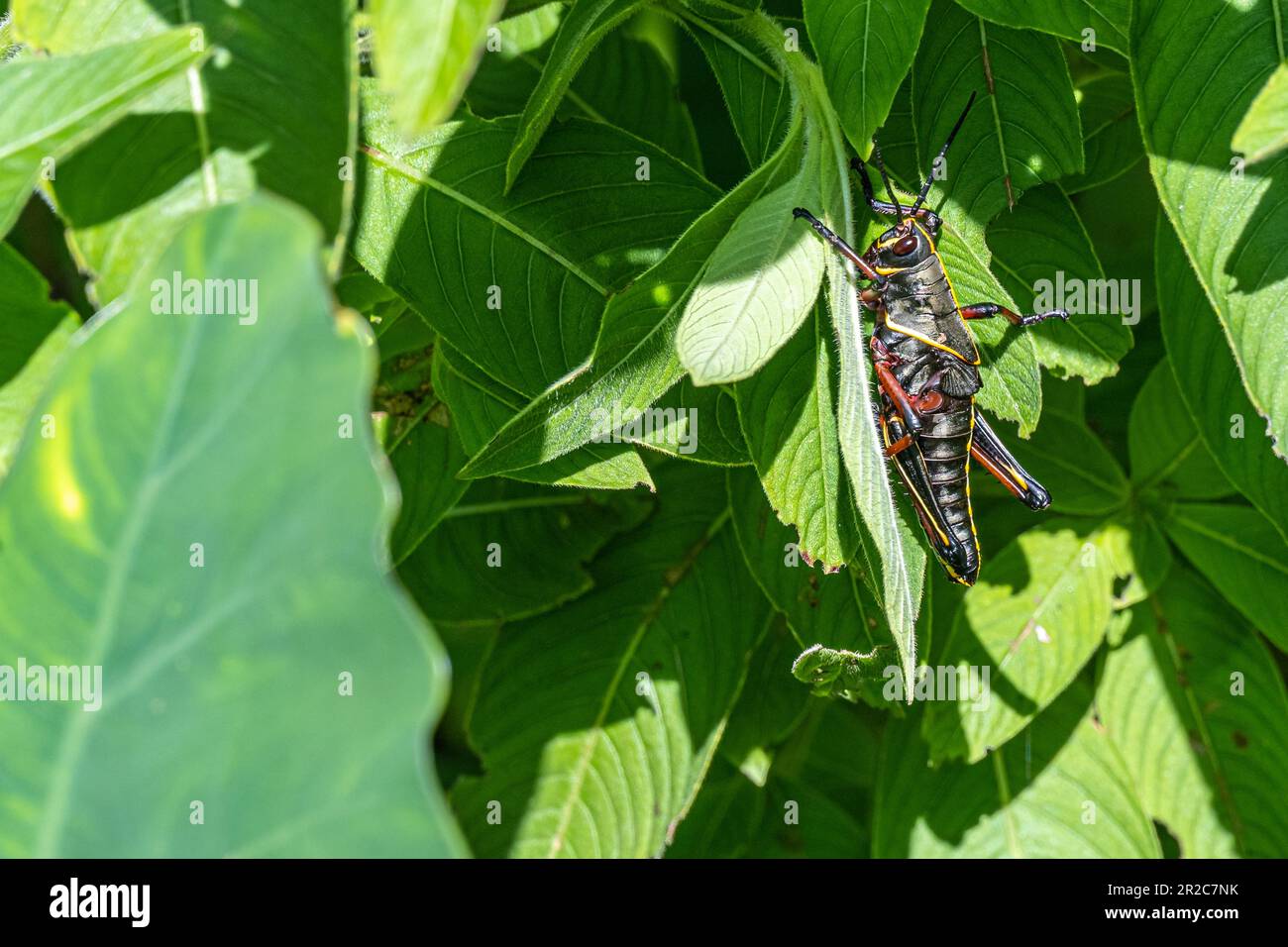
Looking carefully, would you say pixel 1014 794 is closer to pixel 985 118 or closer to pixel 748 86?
pixel 985 118

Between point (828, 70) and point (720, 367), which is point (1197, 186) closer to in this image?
point (828, 70)

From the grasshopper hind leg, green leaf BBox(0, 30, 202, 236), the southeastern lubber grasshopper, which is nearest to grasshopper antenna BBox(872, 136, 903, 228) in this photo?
the southeastern lubber grasshopper

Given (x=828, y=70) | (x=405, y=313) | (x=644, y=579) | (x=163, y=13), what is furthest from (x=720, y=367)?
(x=644, y=579)

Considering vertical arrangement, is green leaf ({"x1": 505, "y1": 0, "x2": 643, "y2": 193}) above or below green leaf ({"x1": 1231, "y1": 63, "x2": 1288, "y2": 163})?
above

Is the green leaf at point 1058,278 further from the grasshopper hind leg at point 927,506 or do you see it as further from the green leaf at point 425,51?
the green leaf at point 425,51

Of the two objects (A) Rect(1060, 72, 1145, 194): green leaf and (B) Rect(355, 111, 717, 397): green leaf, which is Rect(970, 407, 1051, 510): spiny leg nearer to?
(A) Rect(1060, 72, 1145, 194): green leaf

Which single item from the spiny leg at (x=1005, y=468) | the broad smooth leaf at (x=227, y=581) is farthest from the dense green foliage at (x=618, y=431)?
the spiny leg at (x=1005, y=468)

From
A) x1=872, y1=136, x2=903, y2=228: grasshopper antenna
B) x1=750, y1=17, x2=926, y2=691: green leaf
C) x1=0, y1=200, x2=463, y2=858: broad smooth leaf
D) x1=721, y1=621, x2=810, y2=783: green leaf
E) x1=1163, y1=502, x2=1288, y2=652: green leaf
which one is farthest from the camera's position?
x1=721, y1=621, x2=810, y2=783: green leaf
